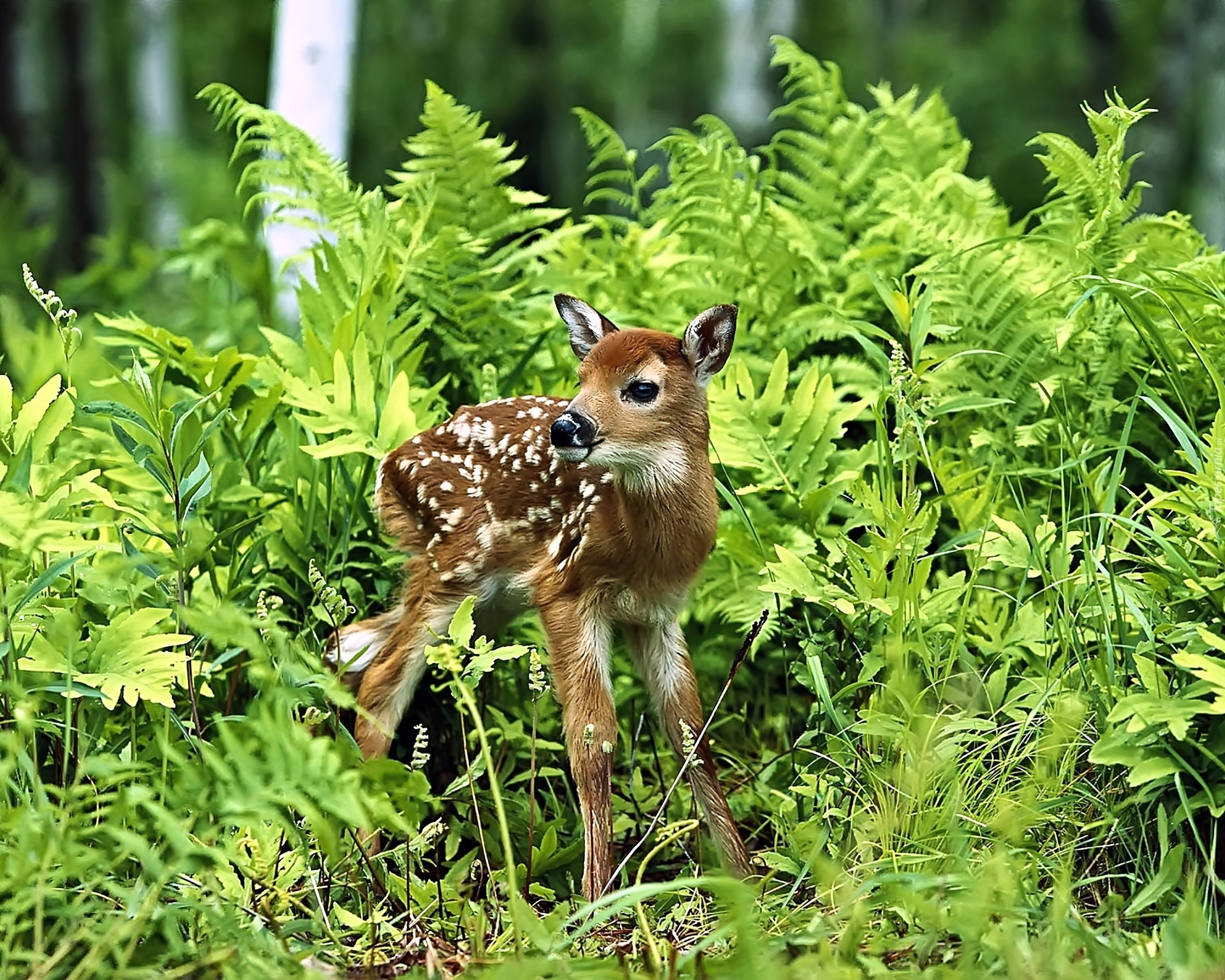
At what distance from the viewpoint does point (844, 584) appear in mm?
4207

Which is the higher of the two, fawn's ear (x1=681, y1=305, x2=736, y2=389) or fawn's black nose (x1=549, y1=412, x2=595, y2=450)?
fawn's ear (x1=681, y1=305, x2=736, y2=389)

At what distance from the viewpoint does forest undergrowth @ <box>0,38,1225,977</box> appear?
2977mm

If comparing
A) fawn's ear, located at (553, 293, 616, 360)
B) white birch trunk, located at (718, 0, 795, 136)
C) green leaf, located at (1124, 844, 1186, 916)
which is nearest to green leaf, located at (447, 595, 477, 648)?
fawn's ear, located at (553, 293, 616, 360)

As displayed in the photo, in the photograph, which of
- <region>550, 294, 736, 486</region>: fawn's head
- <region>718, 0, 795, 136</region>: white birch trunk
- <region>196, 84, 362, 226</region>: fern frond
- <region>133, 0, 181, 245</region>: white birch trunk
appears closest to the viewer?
<region>550, 294, 736, 486</region>: fawn's head

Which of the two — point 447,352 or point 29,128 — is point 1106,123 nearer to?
point 447,352

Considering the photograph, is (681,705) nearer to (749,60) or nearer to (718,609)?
(718,609)

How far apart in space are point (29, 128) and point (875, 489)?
1529cm

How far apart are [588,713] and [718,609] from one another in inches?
32.7

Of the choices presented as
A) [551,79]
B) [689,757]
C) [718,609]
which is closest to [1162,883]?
[689,757]

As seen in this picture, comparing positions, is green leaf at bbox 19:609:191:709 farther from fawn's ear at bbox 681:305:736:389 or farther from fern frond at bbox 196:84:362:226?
fern frond at bbox 196:84:362:226

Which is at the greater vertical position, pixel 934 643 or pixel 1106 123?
pixel 1106 123

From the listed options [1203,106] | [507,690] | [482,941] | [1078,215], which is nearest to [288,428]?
[507,690]

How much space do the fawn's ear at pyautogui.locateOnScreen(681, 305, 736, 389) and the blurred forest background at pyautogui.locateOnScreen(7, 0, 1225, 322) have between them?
6887mm

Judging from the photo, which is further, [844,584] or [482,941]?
[844,584]
